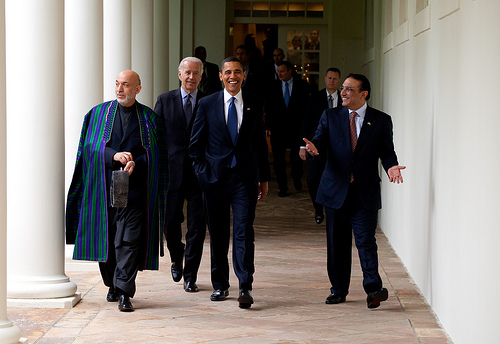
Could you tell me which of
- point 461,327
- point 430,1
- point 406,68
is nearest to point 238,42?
point 406,68

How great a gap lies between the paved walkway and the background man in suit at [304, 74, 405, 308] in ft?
1.24

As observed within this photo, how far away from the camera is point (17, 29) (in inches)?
252

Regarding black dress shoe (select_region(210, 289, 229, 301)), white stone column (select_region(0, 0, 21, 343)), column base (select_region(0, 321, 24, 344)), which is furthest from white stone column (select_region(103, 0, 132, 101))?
column base (select_region(0, 321, 24, 344))

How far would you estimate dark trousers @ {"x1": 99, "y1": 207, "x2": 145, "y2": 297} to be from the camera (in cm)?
654

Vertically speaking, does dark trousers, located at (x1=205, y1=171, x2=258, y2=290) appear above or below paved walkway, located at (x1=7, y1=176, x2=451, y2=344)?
above

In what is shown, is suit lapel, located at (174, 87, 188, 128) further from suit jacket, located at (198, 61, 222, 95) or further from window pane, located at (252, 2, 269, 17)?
window pane, located at (252, 2, 269, 17)

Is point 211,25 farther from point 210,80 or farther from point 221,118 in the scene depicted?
point 221,118

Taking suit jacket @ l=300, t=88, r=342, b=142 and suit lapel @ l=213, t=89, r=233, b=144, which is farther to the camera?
suit jacket @ l=300, t=88, r=342, b=142

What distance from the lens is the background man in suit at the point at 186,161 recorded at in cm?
732

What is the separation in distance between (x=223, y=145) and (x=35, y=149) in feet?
4.39

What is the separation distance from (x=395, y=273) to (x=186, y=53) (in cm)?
1129

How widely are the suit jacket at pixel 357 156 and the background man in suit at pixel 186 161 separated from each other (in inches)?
42.7

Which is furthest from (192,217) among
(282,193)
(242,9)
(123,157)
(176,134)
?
(242,9)

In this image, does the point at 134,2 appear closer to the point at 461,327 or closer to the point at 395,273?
the point at 395,273
